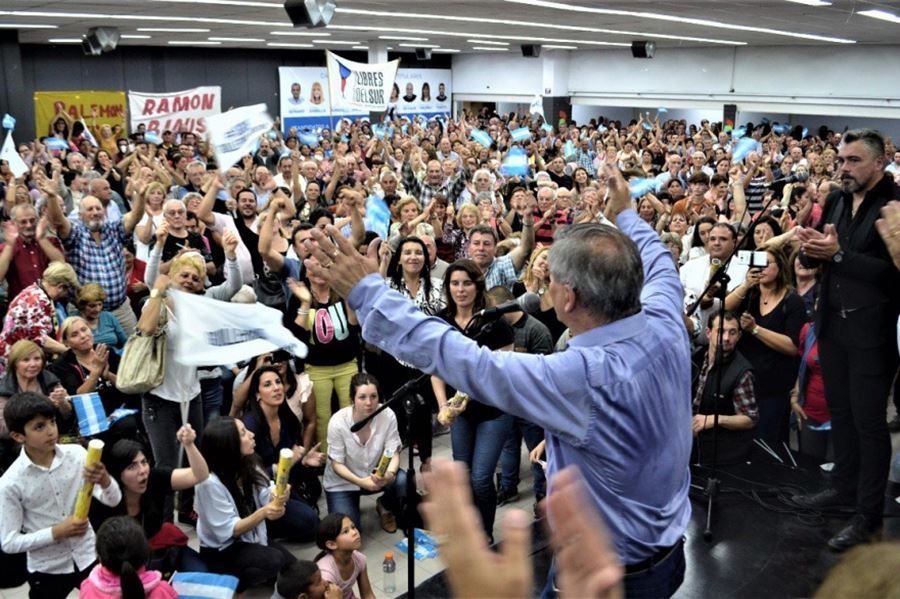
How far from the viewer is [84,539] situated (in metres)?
3.46

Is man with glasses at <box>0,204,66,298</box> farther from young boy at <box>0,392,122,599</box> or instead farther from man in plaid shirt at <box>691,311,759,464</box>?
man in plaid shirt at <box>691,311,759,464</box>

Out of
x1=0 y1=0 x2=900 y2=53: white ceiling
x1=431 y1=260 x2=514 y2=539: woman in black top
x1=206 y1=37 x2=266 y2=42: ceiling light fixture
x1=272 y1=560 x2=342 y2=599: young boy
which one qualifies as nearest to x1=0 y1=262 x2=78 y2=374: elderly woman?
x1=272 y1=560 x2=342 y2=599: young boy

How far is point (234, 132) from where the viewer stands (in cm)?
639

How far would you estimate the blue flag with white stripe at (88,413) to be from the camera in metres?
3.98

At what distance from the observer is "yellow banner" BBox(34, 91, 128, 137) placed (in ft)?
58.4

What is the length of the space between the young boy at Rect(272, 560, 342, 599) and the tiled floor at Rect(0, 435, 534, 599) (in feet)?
2.46

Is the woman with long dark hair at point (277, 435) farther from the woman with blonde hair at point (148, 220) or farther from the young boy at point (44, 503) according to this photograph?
the woman with blonde hair at point (148, 220)

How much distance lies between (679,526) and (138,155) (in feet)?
30.4

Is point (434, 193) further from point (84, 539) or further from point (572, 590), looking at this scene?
point (572, 590)

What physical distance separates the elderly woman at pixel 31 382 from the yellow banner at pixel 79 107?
48.9 ft

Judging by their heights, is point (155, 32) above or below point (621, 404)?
above

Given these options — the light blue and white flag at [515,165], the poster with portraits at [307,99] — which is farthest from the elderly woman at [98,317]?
the poster with portraits at [307,99]

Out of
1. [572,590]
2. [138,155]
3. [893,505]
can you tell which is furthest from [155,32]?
[572,590]

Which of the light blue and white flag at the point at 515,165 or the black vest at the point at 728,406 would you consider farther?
the light blue and white flag at the point at 515,165
